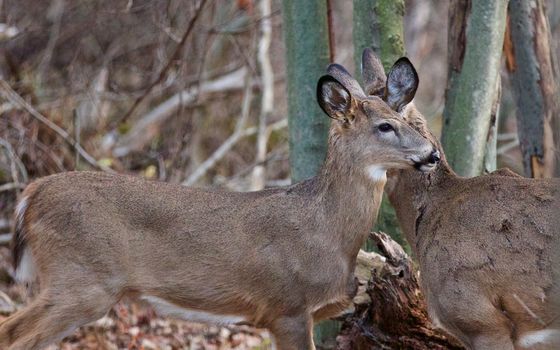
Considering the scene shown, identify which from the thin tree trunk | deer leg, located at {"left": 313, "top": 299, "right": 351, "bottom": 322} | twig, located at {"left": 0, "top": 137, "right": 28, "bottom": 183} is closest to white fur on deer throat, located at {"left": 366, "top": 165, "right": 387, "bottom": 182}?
deer leg, located at {"left": 313, "top": 299, "right": 351, "bottom": 322}

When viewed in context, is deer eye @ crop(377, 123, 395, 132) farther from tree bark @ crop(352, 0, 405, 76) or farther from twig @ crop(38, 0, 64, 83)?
twig @ crop(38, 0, 64, 83)

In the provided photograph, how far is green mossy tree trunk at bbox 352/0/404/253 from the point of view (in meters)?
8.55

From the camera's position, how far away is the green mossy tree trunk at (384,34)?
8.55m

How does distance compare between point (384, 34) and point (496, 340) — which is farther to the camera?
point (384, 34)

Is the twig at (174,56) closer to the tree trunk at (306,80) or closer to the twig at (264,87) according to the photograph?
the twig at (264,87)

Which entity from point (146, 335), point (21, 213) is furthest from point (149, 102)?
point (21, 213)

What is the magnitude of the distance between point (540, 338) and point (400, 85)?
2.25 metres

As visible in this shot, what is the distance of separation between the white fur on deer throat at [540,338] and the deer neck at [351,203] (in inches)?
55.7

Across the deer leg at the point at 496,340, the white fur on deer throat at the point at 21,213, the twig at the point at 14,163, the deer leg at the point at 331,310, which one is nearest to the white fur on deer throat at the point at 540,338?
the deer leg at the point at 496,340

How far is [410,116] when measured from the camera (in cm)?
783

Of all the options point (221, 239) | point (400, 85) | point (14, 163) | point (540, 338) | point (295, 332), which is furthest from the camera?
point (14, 163)

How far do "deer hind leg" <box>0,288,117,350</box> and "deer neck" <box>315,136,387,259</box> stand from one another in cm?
185

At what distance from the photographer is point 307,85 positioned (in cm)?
891

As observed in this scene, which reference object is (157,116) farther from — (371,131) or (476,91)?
(371,131)
